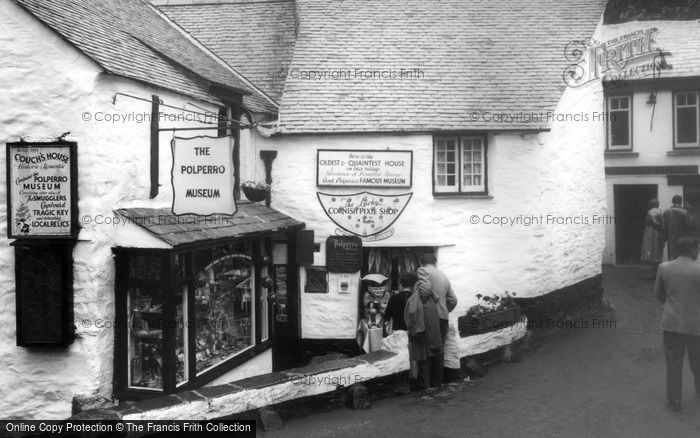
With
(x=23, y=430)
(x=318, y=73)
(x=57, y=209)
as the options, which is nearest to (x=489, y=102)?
(x=318, y=73)

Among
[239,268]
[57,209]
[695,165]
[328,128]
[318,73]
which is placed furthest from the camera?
[695,165]

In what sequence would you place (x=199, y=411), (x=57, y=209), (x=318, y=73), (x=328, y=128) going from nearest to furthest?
1. (x=199, y=411)
2. (x=57, y=209)
3. (x=328, y=128)
4. (x=318, y=73)

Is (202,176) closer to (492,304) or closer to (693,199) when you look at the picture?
(492,304)

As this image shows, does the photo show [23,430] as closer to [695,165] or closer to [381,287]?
[381,287]

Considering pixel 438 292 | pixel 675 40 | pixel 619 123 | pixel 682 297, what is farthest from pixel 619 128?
pixel 682 297

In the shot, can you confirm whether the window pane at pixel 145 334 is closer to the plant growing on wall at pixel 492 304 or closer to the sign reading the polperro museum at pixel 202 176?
the sign reading the polperro museum at pixel 202 176

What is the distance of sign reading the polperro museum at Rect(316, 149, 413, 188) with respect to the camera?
38.8 ft

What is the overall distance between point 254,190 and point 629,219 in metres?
12.5

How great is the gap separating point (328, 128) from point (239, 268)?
10.4ft

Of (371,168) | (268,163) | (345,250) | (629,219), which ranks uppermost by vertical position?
(268,163)

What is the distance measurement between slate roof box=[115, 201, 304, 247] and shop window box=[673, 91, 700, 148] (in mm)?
12805

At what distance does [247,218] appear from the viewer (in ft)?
34.0

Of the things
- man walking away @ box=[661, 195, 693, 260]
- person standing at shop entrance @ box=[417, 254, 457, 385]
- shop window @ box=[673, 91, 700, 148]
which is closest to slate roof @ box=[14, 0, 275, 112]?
person standing at shop entrance @ box=[417, 254, 457, 385]

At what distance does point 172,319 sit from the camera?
7.83 meters
